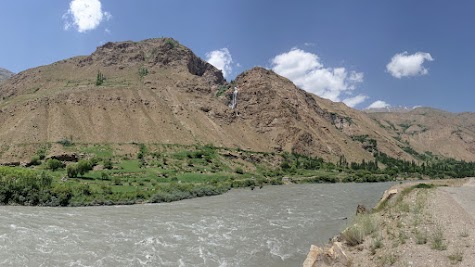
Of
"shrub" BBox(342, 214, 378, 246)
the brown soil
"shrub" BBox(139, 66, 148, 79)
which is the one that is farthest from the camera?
"shrub" BBox(139, 66, 148, 79)

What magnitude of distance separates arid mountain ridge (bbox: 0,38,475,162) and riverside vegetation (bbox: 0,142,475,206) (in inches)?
370

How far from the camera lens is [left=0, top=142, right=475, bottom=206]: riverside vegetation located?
4538 centimetres

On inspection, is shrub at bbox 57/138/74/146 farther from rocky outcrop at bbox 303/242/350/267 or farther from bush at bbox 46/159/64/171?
rocky outcrop at bbox 303/242/350/267

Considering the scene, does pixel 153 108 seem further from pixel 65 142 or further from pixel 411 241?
pixel 411 241

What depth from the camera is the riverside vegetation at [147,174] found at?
149 feet

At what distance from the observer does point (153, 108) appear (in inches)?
5276

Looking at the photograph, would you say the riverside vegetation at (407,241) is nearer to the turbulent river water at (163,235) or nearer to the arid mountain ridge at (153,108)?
the turbulent river water at (163,235)

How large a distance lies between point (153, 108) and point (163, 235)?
109675 mm

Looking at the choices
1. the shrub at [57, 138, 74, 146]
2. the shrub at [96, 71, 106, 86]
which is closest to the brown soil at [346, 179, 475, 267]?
the shrub at [57, 138, 74, 146]

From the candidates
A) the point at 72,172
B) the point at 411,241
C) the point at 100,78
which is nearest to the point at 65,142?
the point at 72,172

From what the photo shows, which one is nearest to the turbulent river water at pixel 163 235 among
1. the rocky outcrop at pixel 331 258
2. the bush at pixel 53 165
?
the rocky outcrop at pixel 331 258

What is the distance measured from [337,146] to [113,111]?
3736 inches

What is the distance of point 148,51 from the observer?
186 m

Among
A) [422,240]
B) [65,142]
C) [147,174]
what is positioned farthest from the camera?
[65,142]
